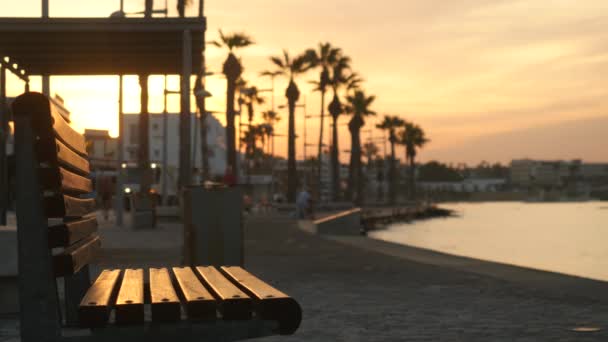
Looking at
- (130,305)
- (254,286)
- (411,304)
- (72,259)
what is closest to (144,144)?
(411,304)

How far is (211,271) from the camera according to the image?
214 inches

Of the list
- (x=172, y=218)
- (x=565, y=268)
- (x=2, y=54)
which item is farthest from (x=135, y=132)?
(x=2, y=54)

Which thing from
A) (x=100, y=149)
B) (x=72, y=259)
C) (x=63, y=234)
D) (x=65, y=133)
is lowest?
(x=72, y=259)

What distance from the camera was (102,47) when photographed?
1557 centimetres

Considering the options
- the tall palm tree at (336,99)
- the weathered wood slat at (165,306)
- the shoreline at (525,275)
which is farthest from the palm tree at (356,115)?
the weathered wood slat at (165,306)

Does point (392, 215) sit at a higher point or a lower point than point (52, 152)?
lower

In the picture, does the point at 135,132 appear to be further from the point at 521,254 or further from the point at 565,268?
the point at 565,268

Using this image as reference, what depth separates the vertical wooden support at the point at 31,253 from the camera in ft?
13.0

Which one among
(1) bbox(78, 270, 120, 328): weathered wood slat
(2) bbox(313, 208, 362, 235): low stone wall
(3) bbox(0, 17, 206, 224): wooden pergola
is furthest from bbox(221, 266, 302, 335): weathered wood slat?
(2) bbox(313, 208, 362, 235): low stone wall

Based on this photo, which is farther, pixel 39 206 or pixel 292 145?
pixel 292 145

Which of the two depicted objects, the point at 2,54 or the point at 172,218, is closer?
the point at 2,54

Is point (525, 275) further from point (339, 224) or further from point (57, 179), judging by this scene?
point (339, 224)

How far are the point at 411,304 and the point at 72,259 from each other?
19.8 feet

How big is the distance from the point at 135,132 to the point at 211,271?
13483 centimetres
